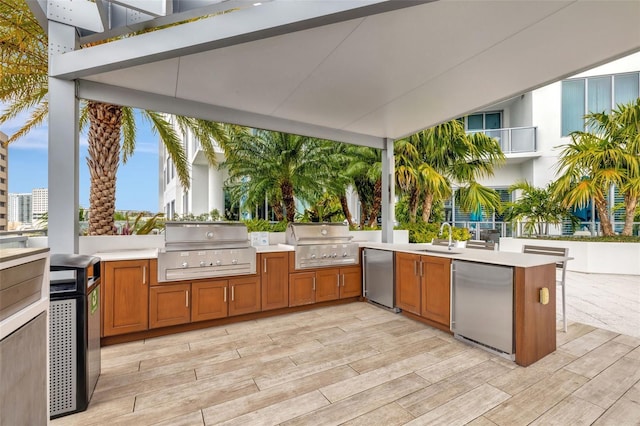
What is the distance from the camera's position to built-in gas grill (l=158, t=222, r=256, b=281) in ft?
10.5

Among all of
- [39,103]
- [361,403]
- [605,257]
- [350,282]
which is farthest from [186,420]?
[605,257]

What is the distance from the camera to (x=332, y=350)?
2896 mm

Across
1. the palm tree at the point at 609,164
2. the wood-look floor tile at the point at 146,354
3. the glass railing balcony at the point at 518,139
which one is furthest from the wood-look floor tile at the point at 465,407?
the glass railing balcony at the point at 518,139

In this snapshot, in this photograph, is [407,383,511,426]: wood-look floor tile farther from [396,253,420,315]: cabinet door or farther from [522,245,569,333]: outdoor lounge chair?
[522,245,569,333]: outdoor lounge chair

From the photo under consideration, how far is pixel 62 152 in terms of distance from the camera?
2.69m

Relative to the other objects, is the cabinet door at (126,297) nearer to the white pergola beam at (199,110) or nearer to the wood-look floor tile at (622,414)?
the white pergola beam at (199,110)

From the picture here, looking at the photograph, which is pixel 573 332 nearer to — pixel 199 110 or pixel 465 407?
pixel 465 407

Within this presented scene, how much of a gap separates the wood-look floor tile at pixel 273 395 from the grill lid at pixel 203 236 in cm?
173

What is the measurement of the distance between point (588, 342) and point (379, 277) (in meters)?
2.25

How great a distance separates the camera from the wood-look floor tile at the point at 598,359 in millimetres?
2492

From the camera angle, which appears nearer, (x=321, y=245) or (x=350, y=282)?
(x=321, y=245)

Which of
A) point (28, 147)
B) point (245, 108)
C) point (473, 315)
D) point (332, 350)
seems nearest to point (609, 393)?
point (473, 315)

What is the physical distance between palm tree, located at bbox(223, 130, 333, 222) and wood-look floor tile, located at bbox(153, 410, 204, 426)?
443 cm

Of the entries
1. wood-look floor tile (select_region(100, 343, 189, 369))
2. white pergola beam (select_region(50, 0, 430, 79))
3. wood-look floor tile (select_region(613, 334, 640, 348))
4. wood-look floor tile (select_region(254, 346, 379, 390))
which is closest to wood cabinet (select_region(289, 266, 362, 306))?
wood-look floor tile (select_region(254, 346, 379, 390))
